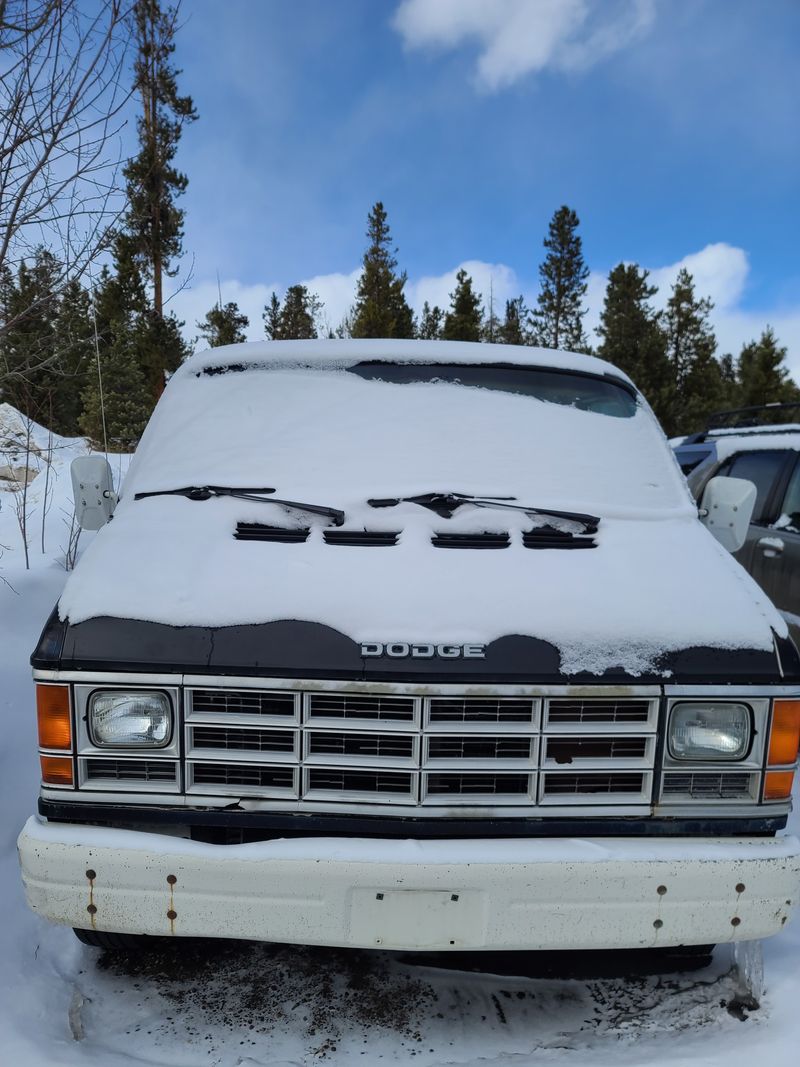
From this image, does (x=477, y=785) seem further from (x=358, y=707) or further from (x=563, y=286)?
(x=563, y=286)

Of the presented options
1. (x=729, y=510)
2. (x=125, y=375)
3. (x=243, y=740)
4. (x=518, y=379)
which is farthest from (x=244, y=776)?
(x=125, y=375)

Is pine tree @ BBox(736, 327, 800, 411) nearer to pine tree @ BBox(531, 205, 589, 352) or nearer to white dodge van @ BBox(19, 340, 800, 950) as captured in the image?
pine tree @ BBox(531, 205, 589, 352)

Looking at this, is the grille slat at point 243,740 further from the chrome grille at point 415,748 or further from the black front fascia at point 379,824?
the black front fascia at point 379,824

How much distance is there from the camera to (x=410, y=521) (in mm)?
2484

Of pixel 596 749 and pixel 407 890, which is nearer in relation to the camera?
pixel 407 890

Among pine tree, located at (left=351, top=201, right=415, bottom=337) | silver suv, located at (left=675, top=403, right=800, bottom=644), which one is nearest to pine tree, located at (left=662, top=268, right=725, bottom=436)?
pine tree, located at (left=351, top=201, right=415, bottom=337)

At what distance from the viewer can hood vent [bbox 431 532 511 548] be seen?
2361 mm

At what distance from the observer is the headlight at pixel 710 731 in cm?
199

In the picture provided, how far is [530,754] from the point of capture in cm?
194

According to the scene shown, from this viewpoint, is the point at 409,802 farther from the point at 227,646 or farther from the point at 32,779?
the point at 32,779

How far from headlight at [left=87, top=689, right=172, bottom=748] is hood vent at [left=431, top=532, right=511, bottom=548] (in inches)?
39.4

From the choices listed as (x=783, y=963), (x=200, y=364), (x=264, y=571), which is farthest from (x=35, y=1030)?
(x=200, y=364)

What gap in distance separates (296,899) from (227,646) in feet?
2.26

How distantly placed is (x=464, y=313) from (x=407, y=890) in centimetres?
3437
